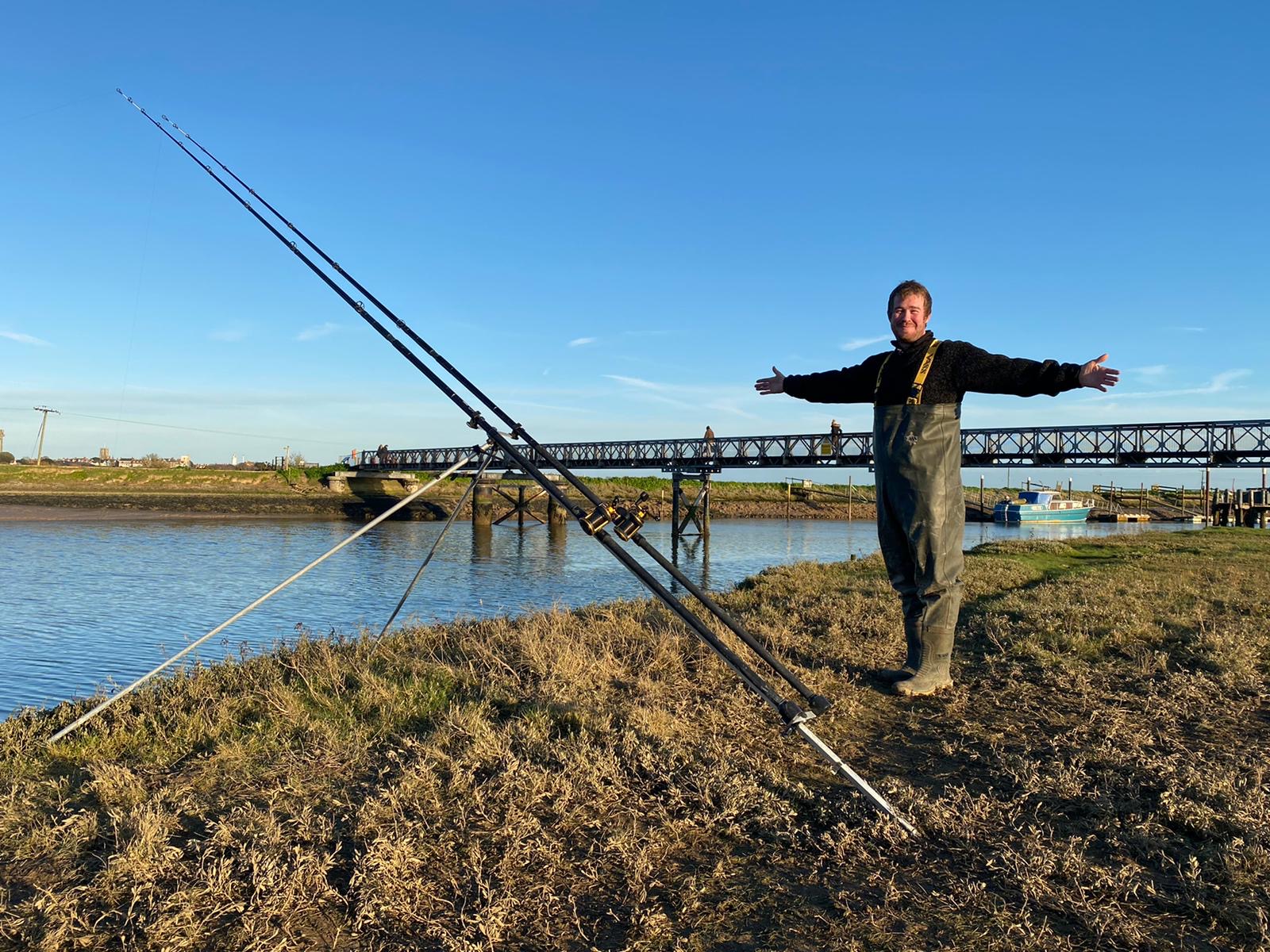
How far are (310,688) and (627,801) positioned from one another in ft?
8.98

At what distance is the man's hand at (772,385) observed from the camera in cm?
536

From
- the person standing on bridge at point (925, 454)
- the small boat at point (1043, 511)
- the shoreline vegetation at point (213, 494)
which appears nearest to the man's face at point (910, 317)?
the person standing on bridge at point (925, 454)

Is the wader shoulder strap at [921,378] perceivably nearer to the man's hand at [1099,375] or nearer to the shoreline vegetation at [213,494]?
the man's hand at [1099,375]

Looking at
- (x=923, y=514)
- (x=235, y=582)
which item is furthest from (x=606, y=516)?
(x=235, y=582)

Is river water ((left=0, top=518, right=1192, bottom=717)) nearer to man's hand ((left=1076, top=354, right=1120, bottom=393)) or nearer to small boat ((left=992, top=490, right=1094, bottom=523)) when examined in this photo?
man's hand ((left=1076, top=354, right=1120, bottom=393))

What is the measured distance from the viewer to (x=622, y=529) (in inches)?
141

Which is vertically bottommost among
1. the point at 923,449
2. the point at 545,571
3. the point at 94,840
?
the point at 545,571

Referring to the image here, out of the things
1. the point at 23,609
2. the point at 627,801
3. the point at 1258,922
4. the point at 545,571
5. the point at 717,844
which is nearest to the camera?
the point at 1258,922

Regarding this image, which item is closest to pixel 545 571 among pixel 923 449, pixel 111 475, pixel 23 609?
pixel 23 609

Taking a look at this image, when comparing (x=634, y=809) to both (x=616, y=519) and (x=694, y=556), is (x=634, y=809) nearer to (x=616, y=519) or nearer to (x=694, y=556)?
(x=616, y=519)

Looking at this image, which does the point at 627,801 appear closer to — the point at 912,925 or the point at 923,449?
the point at 912,925

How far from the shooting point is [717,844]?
9.78 feet

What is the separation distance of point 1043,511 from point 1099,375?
62.6 metres

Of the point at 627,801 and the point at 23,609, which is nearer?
the point at 627,801
